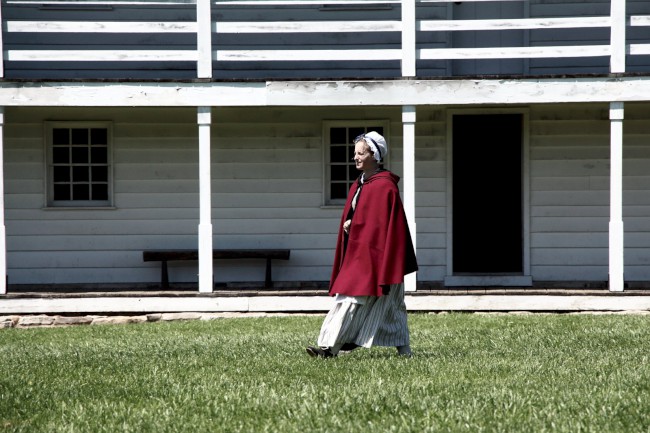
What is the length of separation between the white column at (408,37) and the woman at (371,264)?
5.61 meters

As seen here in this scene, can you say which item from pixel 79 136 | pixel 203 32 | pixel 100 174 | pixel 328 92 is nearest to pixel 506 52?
pixel 328 92

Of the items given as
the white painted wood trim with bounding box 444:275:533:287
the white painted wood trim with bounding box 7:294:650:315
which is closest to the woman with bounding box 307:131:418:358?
the white painted wood trim with bounding box 7:294:650:315

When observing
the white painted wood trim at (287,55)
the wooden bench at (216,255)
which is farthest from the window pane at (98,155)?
the white painted wood trim at (287,55)

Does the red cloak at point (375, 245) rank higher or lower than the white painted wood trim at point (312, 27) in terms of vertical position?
lower

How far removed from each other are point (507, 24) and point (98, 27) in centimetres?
533

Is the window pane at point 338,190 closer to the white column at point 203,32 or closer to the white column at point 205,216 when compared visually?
the white column at point 205,216

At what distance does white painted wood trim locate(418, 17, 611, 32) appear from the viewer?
13.9m

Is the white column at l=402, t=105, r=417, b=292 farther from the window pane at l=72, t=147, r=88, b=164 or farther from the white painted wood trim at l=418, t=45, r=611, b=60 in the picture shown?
the window pane at l=72, t=147, r=88, b=164

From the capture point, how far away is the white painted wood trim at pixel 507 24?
1388cm

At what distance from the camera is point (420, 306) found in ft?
44.5

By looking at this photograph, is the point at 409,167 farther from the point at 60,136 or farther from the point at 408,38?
the point at 60,136

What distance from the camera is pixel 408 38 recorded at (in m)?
13.8

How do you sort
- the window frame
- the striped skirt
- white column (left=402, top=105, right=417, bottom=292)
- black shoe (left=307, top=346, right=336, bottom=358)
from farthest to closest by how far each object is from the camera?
the window frame < white column (left=402, top=105, right=417, bottom=292) < black shoe (left=307, top=346, right=336, bottom=358) < the striped skirt

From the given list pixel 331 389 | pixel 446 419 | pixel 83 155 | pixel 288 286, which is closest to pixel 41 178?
pixel 83 155
